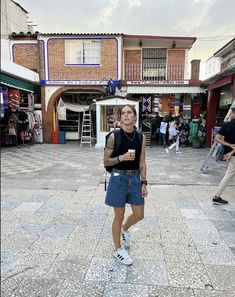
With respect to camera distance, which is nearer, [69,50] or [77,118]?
[69,50]

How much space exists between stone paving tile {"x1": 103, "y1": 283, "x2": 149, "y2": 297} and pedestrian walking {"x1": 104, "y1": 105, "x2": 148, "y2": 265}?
306 millimetres

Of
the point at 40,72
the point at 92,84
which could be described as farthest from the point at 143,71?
the point at 40,72

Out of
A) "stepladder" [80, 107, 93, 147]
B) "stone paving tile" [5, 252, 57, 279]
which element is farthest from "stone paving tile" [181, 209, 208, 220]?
"stepladder" [80, 107, 93, 147]

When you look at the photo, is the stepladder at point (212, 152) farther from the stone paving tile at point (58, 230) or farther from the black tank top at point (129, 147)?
the black tank top at point (129, 147)

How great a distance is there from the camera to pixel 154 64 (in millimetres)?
13195

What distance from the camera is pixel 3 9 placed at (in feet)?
3.14

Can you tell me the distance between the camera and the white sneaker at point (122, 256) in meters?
2.39

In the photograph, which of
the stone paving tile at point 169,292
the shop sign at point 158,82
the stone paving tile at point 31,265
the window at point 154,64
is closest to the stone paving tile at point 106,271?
the stone paving tile at point 169,292

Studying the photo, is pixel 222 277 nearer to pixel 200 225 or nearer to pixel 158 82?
pixel 200 225

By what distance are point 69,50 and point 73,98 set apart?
2.69 m

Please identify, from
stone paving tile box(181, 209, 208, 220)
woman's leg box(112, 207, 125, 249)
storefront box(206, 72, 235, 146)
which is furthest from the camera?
storefront box(206, 72, 235, 146)

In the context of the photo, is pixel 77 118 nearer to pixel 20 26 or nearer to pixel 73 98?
pixel 73 98

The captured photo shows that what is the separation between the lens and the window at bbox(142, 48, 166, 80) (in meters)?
13.1

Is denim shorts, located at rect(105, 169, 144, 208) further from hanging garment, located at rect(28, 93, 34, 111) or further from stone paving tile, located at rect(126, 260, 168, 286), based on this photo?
hanging garment, located at rect(28, 93, 34, 111)
